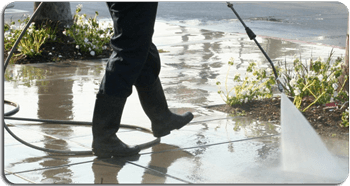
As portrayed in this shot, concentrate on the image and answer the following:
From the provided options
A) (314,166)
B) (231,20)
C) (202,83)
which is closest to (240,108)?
(202,83)

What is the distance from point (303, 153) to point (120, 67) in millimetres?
1356

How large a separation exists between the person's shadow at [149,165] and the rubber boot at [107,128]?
0.06m

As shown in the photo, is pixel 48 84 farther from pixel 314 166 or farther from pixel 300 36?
pixel 300 36

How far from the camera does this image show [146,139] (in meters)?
4.14

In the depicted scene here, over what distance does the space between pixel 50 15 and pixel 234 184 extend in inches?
248

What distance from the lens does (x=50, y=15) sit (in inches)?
338

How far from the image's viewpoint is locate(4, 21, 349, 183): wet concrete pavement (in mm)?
3270

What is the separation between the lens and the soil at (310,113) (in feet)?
14.1

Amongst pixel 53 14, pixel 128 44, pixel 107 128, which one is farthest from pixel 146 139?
pixel 53 14

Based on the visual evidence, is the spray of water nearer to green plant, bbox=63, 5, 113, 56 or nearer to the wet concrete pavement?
the wet concrete pavement

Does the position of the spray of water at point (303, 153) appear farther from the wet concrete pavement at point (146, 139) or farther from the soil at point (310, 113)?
the soil at point (310, 113)

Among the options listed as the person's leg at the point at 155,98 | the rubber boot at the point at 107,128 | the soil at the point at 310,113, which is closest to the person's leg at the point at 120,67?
the rubber boot at the point at 107,128

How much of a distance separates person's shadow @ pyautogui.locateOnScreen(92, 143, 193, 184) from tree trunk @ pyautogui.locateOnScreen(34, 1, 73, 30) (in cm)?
527

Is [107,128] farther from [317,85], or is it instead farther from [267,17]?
[267,17]
